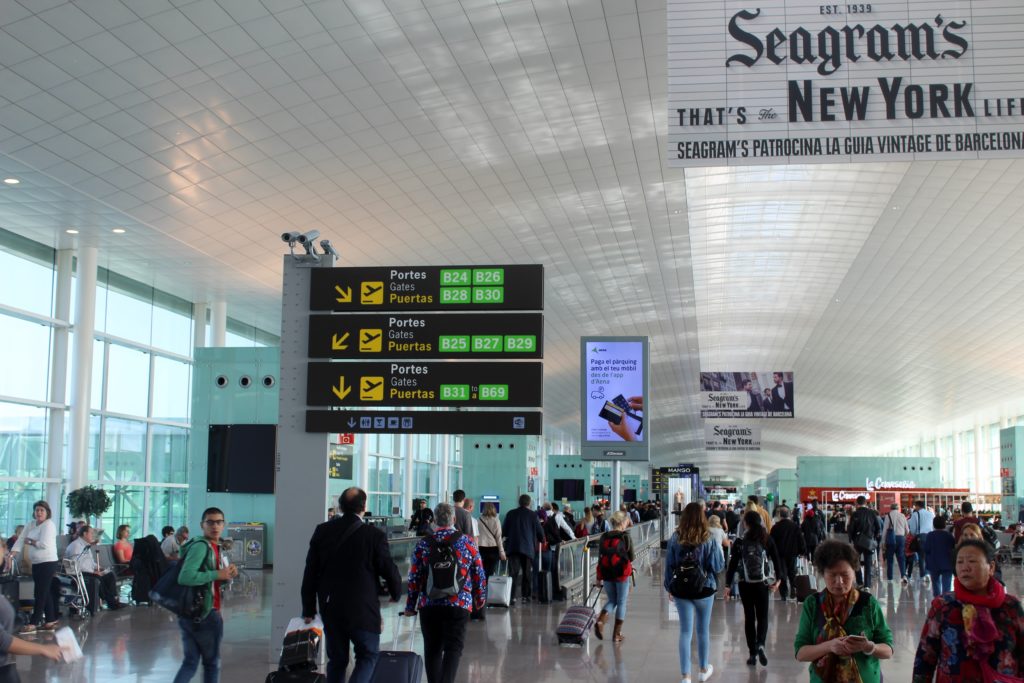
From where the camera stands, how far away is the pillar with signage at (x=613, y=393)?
17.4 m

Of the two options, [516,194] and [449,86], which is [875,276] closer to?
[516,194]

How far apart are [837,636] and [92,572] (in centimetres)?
1351

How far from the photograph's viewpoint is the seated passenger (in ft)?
50.8

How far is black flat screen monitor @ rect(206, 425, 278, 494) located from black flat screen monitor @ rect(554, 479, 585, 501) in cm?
2302

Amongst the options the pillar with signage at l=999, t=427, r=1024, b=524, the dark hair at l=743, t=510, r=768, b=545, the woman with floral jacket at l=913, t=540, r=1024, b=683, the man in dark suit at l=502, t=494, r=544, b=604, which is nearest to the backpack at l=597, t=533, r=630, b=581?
the dark hair at l=743, t=510, r=768, b=545

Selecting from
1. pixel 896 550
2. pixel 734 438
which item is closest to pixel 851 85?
pixel 896 550

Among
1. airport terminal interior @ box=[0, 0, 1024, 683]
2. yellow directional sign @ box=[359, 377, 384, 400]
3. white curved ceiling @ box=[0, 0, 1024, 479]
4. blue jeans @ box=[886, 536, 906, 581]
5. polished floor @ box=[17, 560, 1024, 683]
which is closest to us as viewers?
polished floor @ box=[17, 560, 1024, 683]

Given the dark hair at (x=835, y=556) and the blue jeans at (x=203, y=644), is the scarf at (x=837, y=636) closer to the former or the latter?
the dark hair at (x=835, y=556)

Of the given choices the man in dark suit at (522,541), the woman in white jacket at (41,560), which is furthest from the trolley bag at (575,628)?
the woman in white jacket at (41,560)

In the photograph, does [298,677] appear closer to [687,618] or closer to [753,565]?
[687,618]

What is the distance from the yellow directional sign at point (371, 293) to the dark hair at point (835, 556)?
269 inches

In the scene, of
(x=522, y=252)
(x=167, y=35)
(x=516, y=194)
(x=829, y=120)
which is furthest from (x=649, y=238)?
(x=829, y=120)

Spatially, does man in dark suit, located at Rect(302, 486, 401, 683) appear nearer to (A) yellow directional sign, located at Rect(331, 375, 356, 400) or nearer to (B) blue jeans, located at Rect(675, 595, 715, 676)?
(B) blue jeans, located at Rect(675, 595, 715, 676)

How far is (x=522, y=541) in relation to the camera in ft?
54.1
